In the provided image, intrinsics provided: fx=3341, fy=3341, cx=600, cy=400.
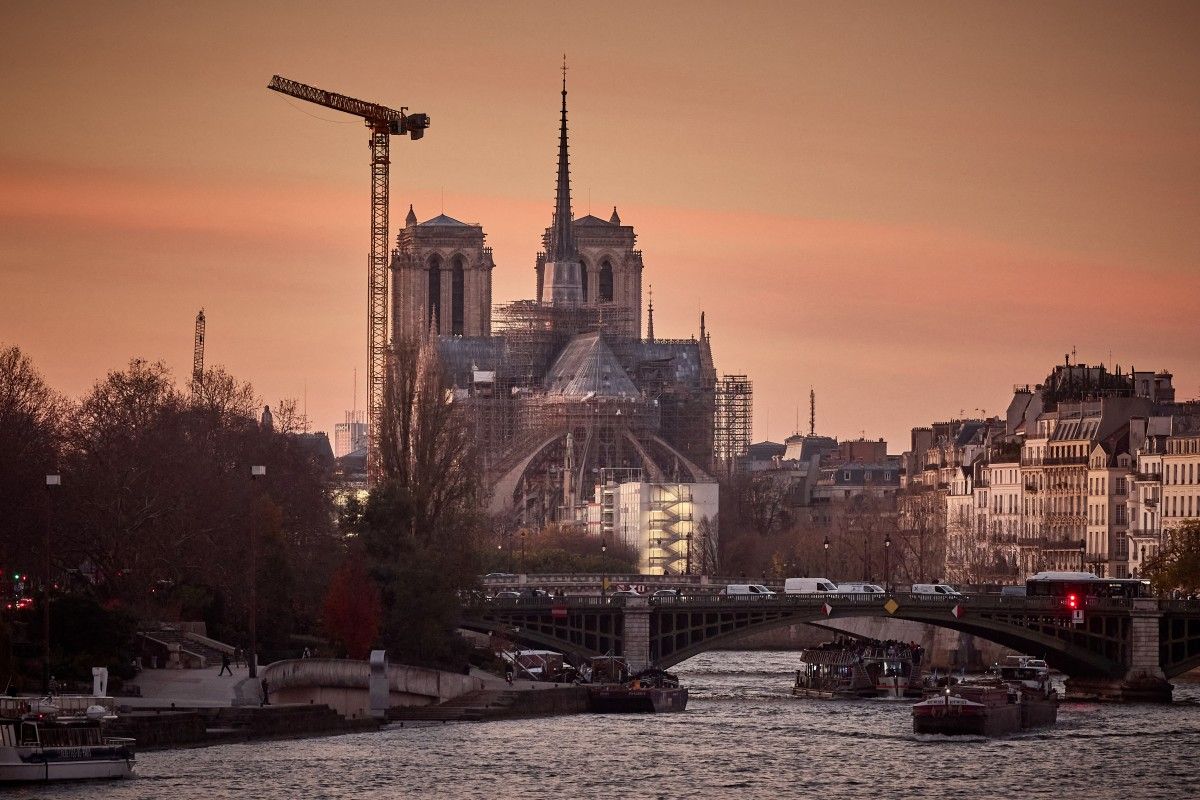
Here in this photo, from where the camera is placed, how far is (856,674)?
103m

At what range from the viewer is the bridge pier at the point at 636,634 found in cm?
9956

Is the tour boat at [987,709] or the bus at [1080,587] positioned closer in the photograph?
the tour boat at [987,709]

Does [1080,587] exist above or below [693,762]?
above

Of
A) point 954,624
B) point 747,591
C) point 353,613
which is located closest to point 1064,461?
point 747,591

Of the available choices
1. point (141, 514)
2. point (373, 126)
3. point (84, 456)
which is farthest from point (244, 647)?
point (373, 126)

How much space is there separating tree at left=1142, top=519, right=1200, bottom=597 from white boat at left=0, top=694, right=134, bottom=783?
56882 millimetres

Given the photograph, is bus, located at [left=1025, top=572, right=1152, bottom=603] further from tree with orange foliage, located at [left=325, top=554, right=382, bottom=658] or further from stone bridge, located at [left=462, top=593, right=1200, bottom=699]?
tree with orange foliage, located at [left=325, top=554, right=382, bottom=658]

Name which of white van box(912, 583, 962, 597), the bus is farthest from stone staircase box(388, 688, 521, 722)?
the bus

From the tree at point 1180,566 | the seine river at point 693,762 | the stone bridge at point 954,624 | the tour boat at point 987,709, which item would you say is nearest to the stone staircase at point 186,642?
the seine river at point 693,762

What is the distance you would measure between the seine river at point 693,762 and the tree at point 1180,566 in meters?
27.5

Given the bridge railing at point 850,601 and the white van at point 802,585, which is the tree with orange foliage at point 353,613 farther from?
the white van at point 802,585

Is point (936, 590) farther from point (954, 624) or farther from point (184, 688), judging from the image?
point (184, 688)

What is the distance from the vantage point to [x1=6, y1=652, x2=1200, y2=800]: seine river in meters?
65.2

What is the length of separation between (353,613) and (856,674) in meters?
21.4
